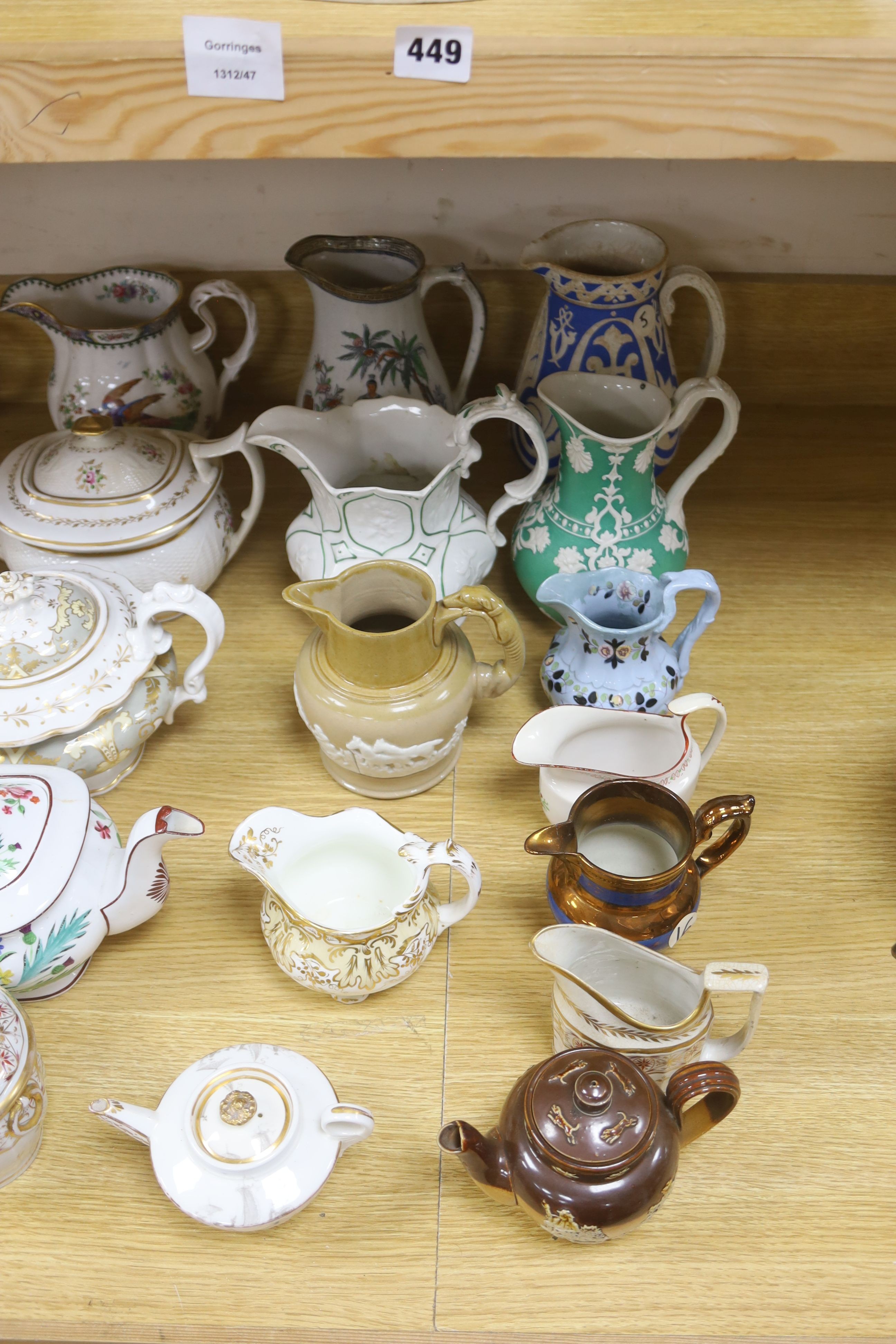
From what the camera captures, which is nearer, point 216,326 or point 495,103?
point 495,103

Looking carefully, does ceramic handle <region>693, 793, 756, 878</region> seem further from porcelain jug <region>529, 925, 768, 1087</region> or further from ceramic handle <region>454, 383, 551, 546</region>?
ceramic handle <region>454, 383, 551, 546</region>

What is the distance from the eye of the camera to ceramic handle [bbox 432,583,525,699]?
105 cm

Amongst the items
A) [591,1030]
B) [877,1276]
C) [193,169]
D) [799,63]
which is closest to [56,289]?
[193,169]

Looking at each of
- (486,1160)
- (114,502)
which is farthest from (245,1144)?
(114,502)

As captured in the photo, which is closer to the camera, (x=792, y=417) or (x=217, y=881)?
(x=217, y=881)

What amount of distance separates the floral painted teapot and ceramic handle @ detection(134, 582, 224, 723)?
166 mm

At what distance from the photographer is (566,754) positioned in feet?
3.52

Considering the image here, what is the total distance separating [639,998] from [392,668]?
0.35m

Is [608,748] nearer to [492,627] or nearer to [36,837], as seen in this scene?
[492,627]

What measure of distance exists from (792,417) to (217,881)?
0.98 meters

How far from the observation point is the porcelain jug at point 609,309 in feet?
4.13

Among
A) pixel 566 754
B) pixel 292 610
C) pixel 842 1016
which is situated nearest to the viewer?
pixel 842 1016

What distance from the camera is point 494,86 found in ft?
2.57

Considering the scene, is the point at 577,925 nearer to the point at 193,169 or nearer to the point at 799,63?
the point at 799,63
